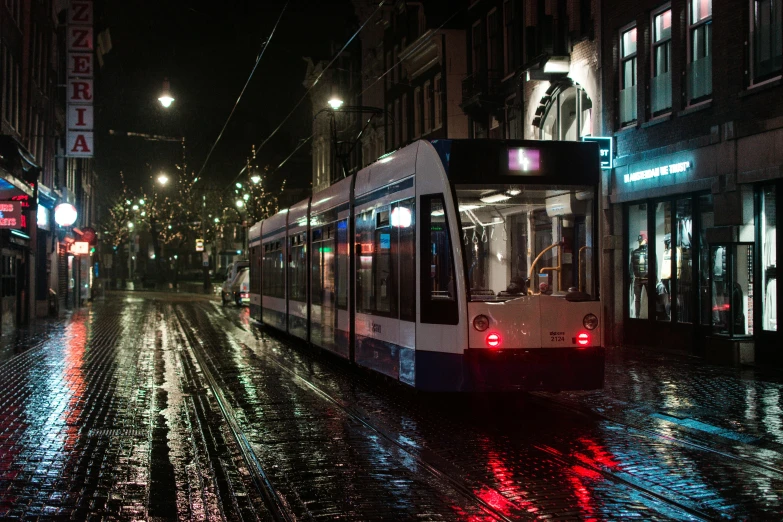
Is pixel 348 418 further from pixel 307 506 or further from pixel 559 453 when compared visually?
pixel 307 506

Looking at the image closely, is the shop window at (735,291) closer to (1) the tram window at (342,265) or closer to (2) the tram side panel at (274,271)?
(1) the tram window at (342,265)

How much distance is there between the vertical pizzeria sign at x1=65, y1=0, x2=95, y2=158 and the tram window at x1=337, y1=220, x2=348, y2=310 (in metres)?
20.2

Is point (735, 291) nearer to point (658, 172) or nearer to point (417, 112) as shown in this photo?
point (658, 172)

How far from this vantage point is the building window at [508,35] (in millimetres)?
26445

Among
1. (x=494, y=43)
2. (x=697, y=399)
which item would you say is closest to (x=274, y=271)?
(x=494, y=43)

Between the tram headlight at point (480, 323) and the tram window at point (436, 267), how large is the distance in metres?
0.22

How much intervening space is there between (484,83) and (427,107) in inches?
312

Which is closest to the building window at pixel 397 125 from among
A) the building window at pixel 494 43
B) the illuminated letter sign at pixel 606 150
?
the building window at pixel 494 43

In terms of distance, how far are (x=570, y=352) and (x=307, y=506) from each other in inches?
185

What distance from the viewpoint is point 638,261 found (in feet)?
66.1

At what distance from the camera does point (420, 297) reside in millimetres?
10797

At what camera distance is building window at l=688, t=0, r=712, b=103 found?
17.5 meters

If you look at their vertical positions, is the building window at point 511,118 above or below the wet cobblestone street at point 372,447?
above

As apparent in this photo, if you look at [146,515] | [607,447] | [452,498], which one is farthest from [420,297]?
[146,515]
